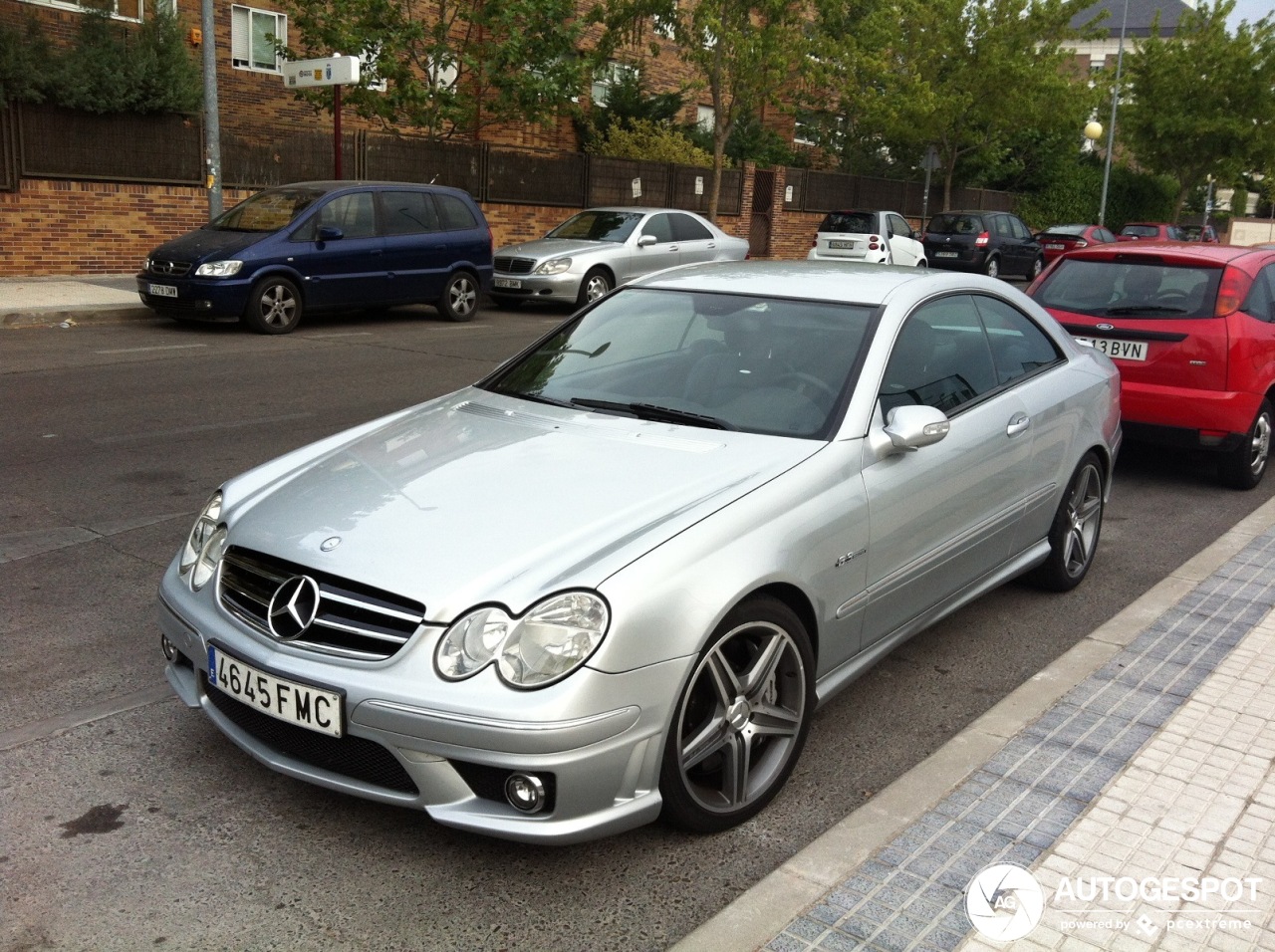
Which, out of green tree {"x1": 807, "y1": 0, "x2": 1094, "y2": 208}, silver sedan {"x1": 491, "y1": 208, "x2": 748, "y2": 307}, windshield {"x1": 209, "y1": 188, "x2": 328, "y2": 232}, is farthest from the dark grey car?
windshield {"x1": 209, "y1": 188, "x2": 328, "y2": 232}

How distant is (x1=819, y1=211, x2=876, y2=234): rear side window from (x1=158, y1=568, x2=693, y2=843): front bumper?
22734 mm

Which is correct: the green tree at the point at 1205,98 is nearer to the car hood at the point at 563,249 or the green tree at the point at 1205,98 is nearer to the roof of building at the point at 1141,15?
Result: the roof of building at the point at 1141,15

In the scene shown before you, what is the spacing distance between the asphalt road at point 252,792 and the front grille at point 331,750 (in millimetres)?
266

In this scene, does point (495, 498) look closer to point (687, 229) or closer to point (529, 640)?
point (529, 640)

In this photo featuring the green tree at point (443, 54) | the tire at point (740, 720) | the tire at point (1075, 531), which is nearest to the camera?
the tire at point (740, 720)

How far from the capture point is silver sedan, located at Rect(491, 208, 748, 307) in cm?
1748

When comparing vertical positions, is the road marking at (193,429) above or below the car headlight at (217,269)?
below

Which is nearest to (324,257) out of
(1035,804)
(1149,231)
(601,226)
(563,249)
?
(563,249)

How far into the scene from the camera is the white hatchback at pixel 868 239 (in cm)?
2416

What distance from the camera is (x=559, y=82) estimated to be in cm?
2212

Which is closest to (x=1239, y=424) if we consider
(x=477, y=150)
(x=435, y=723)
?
(x=435, y=723)

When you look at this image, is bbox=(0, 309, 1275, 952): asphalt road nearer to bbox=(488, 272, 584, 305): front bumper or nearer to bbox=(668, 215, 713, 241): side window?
bbox=(488, 272, 584, 305): front bumper

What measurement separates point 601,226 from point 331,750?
16.1m

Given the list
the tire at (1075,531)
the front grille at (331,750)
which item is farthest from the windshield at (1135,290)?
the front grille at (331,750)
